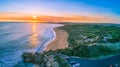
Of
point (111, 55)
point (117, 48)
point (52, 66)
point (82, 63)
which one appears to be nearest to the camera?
point (52, 66)

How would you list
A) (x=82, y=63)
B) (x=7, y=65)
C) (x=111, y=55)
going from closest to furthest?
(x=82, y=63)
(x=7, y=65)
(x=111, y=55)

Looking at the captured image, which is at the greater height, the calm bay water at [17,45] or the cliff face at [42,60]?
the cliff face at [42,60]

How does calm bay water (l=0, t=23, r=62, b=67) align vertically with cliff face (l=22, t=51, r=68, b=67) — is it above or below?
below

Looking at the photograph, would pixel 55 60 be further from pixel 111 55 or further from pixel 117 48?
pixel 117 48

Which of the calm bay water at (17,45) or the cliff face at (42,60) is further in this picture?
the calm bay water at (17,45)

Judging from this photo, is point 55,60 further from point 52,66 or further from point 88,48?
point 88,48

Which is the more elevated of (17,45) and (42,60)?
(42,60)

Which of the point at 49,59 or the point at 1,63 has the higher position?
the point at 49,59

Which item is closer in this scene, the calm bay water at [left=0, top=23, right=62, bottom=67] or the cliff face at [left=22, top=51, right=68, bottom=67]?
A: the cliff face at [left=22, top=51, right=68, bottom=67]

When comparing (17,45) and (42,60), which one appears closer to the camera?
(42,60)

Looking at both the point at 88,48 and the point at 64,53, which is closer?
the point at 64,53

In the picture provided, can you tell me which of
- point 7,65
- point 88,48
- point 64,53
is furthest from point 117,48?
point 7,65
